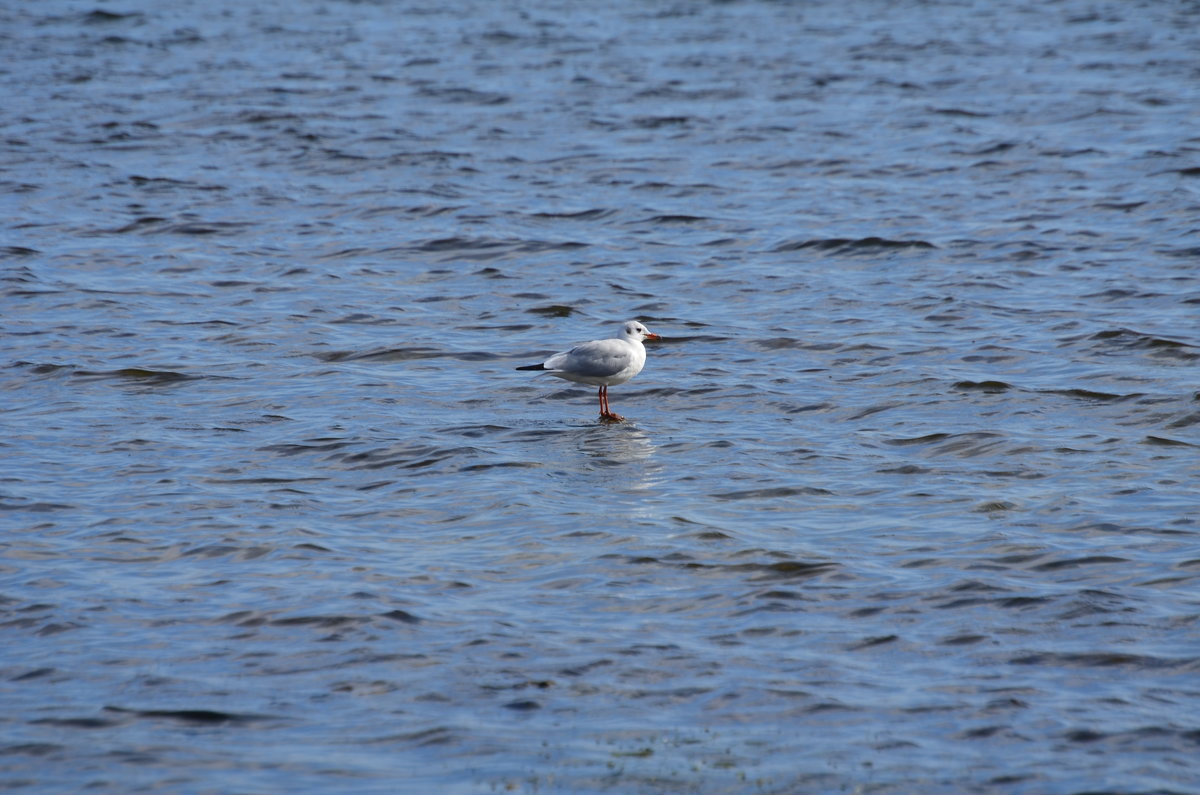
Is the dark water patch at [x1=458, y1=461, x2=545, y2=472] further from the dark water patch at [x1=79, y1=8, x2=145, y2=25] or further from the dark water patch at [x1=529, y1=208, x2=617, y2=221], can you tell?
the dark water patch at [x1=79, y1=8, x2=145, y2=25]

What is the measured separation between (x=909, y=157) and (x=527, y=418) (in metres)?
A: 10.5

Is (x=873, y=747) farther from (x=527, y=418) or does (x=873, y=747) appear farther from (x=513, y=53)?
(x=513, y=53)

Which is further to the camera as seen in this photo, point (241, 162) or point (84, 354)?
point (241, 162)

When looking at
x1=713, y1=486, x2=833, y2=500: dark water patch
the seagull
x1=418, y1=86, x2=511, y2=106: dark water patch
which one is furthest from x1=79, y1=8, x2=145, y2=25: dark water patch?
x1=713, y1=486, x2=833, y2=500: dark water patch

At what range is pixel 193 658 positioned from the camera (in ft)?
23.7

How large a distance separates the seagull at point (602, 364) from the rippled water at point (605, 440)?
0.31 metres

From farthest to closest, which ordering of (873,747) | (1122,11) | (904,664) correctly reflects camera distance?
1. (1122,11)
2. (904,664)
3. (873,747)

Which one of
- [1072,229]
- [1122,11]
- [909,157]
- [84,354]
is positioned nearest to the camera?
[84,354]

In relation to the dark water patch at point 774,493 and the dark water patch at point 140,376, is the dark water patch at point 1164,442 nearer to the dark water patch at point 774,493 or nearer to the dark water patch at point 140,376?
the dark water patch at point 774,493

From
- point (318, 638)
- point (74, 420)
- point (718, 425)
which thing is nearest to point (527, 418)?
point (718, 425)

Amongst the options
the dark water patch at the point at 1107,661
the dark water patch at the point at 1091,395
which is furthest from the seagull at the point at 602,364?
the dark water patch at the point at 1107,661

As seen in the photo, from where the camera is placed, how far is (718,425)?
11.2 metres

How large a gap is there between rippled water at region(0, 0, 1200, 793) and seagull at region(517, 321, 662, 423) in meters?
0.31

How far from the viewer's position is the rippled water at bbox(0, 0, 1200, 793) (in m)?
6.60
